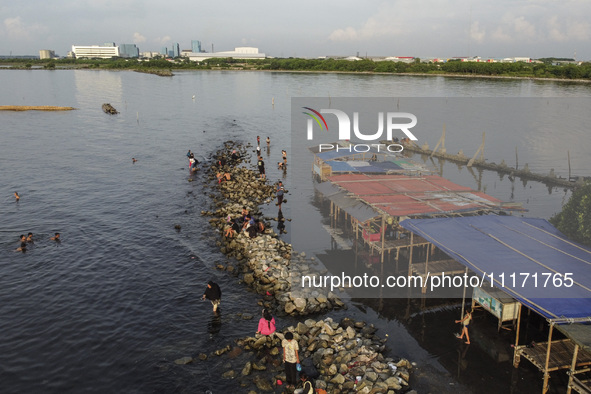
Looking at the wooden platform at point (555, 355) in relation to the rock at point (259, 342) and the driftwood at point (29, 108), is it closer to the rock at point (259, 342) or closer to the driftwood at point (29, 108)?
the rock at point (259, 342)

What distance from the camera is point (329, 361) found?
17578 millimetres

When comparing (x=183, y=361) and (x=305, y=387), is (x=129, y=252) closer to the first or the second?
(x=183, y=361)

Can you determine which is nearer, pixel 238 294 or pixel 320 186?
pixel 238 294

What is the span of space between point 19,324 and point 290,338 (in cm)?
1501

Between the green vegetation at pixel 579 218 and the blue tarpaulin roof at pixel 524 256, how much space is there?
464 centimetres

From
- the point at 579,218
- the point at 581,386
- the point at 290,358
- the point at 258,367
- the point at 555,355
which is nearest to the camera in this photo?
the point at 581,386

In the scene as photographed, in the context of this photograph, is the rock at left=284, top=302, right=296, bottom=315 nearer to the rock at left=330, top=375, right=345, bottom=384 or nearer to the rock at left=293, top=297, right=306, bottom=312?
the rock at left=293, top=297, right=306, bottom=312

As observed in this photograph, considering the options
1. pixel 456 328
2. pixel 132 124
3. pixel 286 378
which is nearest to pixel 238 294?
pixel 286 378

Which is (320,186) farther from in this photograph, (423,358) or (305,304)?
(423,358)

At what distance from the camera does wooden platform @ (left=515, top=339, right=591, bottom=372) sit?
15.8 metres

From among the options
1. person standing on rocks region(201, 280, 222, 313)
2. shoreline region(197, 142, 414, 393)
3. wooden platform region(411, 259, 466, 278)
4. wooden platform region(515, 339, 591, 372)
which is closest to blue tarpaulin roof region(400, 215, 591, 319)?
wooden platform region(515, 339, 591, 372)

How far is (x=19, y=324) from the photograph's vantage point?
20938 millimetres

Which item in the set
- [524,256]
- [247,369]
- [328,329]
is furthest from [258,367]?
[524,256]

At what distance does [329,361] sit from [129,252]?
18283 millimetres
